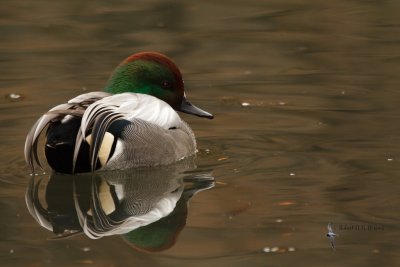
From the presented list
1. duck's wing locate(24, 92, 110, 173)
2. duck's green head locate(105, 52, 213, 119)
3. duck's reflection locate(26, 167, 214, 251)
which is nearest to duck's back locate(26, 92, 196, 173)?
duck's wing locate(24, 92, 110, 173)

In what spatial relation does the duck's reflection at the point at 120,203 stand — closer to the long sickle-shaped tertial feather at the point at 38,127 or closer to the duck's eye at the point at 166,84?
the long sickle-shaped tertial feather at the point at 38,127

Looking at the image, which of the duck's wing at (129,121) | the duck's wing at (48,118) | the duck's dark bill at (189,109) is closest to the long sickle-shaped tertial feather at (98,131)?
the duck's wing at (129,121)

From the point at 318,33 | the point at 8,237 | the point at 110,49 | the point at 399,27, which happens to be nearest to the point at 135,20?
the point at 110,49

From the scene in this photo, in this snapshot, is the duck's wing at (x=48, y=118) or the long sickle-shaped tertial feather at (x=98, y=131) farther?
the duck's wing at (x=48, y=118)

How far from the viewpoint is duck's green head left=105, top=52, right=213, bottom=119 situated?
813cm

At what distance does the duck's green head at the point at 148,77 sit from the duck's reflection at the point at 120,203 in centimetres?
77

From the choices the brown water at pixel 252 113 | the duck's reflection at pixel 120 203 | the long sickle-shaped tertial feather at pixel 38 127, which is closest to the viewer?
the brown water at pixel 252 113

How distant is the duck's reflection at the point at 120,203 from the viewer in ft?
20.8

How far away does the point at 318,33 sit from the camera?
12.0 m

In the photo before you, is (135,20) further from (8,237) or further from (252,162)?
(8,237)

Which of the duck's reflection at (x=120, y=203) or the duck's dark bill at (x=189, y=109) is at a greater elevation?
the duck's dark bill at (x=189, y=109)

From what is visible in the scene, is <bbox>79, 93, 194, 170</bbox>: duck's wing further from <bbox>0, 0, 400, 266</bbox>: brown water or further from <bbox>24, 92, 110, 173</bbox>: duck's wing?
<bbox>0, 0, 400, 266</bbox>: brown water

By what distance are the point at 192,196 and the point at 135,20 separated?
594 cm

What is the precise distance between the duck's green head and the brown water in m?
0.50
